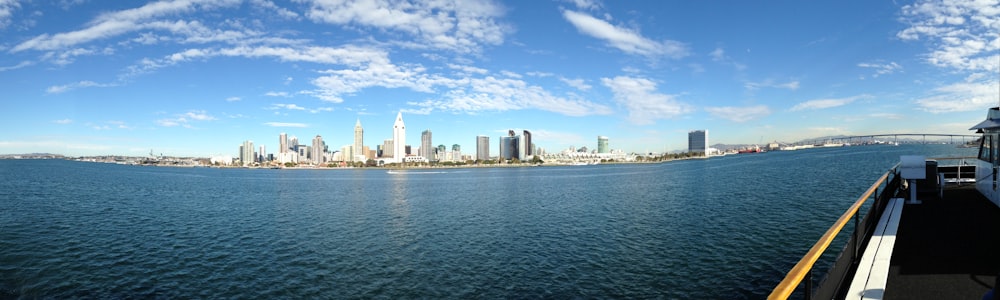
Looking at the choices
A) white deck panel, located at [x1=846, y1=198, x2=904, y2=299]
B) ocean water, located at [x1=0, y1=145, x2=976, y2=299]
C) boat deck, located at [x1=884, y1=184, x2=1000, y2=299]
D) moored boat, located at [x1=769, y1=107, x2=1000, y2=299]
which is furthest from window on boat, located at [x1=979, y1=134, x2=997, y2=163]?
white deck panel, located at [x1=846, y1=198, x2=904, y2=299]

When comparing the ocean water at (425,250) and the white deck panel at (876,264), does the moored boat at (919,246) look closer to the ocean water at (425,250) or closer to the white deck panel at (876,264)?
the white deck panel at (876,264)

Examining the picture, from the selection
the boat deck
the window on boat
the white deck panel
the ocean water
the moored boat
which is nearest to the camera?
the moored boat

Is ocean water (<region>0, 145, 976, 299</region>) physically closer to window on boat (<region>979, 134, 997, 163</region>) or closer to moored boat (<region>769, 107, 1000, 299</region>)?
moored boat (<region>769, 107, 1000, 299</region>)

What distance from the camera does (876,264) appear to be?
714 cm

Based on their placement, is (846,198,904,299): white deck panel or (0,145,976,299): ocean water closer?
(846,198,904,299): white deck panel

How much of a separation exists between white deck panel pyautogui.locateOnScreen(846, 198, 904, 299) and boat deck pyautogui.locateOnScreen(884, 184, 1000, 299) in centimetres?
12

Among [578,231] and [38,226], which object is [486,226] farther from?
[38,226]

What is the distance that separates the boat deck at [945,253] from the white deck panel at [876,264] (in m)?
0.12

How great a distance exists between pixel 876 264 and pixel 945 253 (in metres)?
2.11

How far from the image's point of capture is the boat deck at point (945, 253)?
634 centimetres

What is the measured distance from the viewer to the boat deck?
20.8ft

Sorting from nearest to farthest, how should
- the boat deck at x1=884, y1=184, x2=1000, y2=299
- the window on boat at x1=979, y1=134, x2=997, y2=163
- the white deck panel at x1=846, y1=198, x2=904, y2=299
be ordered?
the white deck panel at x1=846, y1=198, x2=904, y2=299 → the boat deck at x1=884, y1=184, x2=1000, y2=299 → the window on boat at x1=979, y1=134, x2=997, y2=163

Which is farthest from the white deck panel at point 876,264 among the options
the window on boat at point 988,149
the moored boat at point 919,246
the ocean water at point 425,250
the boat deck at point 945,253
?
the window on boat at point 988,149

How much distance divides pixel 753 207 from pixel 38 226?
5481cm
